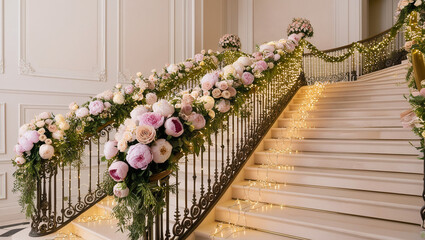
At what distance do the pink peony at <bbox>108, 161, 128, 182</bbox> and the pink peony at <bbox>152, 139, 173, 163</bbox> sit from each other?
222 millimetres

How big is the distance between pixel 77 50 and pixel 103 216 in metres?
3.85

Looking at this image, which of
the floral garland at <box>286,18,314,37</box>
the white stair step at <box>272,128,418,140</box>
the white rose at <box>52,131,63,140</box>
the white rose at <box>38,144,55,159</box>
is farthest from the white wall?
the white stair step at <box>272,128,418,140</box>

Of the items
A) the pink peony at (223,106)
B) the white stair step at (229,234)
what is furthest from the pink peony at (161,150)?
the white stair step at (229,234)

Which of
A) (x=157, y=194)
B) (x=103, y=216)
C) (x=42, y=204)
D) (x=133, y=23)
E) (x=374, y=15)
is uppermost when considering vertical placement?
(x=374, y=15)

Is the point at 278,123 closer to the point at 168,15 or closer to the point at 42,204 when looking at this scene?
the point at 42,204

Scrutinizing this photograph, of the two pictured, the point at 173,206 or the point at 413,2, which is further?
the point at 413,2

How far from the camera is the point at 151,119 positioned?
7.38ft

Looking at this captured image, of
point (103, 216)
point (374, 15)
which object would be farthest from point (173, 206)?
point (374, 15)

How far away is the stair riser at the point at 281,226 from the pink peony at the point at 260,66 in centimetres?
165

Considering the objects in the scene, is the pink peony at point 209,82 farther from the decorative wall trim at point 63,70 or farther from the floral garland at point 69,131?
the decorative wall trim at point 63,70

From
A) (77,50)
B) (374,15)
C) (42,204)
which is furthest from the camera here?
(374,15)

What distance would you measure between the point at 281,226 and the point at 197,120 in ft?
4.52

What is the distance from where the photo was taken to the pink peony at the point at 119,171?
2100mm

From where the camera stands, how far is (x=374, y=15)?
10.8 m
